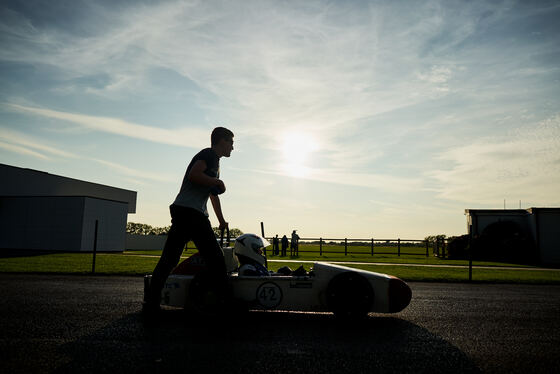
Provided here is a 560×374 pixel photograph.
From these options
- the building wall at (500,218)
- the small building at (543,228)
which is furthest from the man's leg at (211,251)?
the building wall at (500,218)

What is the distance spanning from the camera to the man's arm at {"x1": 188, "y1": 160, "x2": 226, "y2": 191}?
3.91 metres

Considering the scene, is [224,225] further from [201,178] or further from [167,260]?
[201,178]

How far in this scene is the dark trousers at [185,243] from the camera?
13.2 feet

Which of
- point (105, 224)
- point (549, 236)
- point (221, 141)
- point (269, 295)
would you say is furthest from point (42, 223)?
point (549, 236)

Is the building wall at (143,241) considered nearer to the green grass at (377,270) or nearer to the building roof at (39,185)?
the building roof at (39,185)

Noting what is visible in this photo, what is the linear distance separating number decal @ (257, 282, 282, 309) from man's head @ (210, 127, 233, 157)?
1629 mm

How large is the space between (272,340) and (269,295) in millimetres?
943

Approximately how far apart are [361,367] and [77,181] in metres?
44.7

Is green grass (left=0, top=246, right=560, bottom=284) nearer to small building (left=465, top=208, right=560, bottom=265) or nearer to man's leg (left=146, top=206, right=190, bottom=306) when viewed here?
man's leg (left=146, top=206, right=190, bottom=306)

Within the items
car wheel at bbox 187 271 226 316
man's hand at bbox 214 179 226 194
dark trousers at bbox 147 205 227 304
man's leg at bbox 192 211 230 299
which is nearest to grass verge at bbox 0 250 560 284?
car wheel at bbox 187 271 226 316

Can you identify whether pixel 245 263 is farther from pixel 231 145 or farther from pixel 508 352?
pixel 508 352

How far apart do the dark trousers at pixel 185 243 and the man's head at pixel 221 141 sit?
792 mm

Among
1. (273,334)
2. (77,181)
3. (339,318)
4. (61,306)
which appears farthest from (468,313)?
(77,181)

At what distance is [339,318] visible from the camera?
14.5ft
